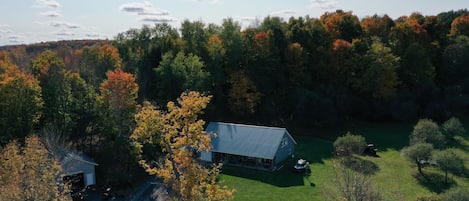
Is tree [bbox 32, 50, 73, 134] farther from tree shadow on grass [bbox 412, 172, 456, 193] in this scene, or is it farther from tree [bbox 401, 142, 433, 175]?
tree shadow on grass [bbox 412, 172, 456, 193]

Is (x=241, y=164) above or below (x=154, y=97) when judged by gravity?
below

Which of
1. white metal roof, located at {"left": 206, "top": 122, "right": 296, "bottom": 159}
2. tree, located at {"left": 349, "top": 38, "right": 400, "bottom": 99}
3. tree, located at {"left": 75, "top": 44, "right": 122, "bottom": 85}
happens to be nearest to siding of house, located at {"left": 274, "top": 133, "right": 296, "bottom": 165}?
white metal roof, located at {"left": 206, "top": 122, "right": 296, "bottom": 159}

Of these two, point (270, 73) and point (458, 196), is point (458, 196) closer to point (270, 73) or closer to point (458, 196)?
point (458, 196)

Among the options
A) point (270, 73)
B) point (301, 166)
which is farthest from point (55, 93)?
point (270, 73)

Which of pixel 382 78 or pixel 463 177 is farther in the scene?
pixel 382 78

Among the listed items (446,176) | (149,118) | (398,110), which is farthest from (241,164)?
(398,110)

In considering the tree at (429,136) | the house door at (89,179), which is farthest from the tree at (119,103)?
the tree at (429,136)

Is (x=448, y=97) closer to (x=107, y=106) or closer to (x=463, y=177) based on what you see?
(x=463, y=177)
